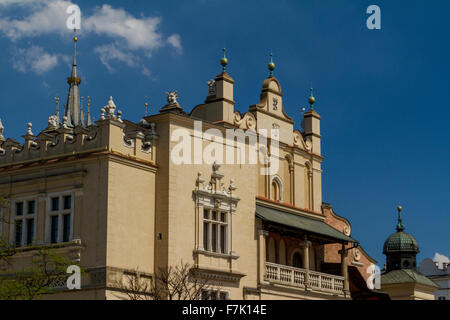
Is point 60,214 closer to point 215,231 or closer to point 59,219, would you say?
point 59,219

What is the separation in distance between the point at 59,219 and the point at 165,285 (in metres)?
5.84

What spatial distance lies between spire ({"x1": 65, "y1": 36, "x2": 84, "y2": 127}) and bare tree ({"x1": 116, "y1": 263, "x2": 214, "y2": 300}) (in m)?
29.7

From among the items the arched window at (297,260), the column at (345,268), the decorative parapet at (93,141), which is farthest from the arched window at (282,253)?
the decorative parapet at (93,141)

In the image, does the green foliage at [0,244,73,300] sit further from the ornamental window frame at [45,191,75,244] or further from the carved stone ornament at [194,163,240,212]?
the carved stone ornament at [194,163,240,212]

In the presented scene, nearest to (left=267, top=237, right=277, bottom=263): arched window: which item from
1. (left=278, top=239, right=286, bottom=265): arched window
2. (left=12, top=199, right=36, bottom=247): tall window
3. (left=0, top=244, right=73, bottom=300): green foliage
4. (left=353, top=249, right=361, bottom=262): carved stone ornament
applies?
(left=278, top=239, right=286, bottom=265): arched window

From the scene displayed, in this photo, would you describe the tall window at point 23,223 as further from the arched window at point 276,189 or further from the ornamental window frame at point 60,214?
the arched window at point 276,189

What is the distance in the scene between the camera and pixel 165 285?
42812 mm

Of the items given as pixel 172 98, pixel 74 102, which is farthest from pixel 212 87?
pixel 74 102

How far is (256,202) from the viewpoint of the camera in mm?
50562

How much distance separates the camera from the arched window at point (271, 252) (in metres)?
51.3

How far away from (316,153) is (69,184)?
61.4 ft
